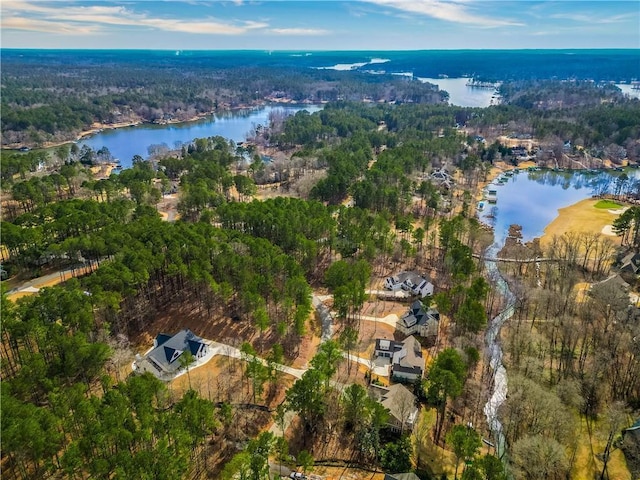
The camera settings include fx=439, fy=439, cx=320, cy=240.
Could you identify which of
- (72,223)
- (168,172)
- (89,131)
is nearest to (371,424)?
(72,223)

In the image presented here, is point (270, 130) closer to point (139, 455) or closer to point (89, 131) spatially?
point (89, 131)

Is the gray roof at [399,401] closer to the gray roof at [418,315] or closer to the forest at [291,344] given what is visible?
the forest at [291,344]

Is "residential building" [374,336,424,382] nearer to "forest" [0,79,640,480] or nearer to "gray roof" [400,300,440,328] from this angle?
"forest" [0,79,640,480]

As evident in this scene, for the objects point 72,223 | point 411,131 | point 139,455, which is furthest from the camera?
point 411,131

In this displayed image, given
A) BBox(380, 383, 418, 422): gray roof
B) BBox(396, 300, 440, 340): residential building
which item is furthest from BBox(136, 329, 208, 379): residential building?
BBox(396, 300, 440, 340): residential building

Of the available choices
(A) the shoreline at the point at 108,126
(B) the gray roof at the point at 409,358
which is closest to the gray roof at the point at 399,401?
(B) the gray roof at the point at 409,358

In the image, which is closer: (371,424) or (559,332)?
(371,424)

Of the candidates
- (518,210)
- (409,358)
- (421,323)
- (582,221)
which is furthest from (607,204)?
(409,358)
